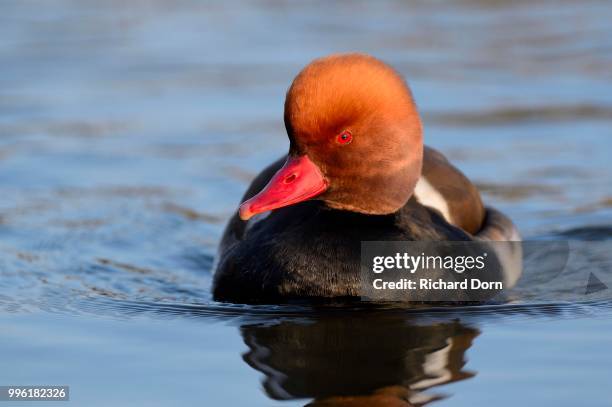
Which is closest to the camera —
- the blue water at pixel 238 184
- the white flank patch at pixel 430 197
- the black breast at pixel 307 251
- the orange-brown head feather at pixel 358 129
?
the blue water at pixel 238 184

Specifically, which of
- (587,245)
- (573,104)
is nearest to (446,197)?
(587,245)

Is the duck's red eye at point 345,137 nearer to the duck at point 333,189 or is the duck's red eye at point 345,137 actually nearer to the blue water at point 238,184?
the duck at point 333,189

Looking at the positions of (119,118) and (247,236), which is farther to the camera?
(119,118)

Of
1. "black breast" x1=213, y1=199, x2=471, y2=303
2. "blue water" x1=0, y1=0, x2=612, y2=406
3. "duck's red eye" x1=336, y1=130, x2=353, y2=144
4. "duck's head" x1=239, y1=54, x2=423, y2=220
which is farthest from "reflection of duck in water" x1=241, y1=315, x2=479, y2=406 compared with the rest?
"duck's red eye" x1=336, y1=130, x2=353, y2=144

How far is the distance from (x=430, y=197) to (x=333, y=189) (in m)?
1.15

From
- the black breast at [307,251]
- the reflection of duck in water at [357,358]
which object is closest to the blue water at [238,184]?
the reflection of duck in water at [357,358]

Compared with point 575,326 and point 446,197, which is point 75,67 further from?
point 575,326

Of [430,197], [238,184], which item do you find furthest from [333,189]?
[238,184]

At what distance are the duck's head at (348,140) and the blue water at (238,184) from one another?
1.95ft

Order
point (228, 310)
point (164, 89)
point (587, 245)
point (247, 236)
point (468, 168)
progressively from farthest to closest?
point (164, 89) < point (468, 168) < point (587, 245) < point (247, 236) < point (228, 310)

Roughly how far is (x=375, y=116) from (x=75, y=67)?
6.79 meters

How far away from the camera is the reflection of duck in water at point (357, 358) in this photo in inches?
189

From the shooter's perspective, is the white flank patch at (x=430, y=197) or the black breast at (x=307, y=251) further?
the white flank patch at (x=430, y=197)

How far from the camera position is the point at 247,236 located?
21.8 ft
